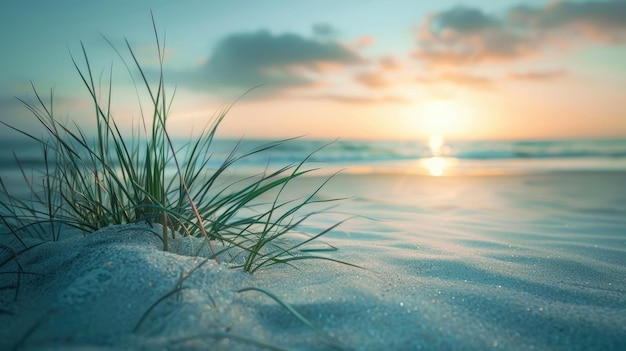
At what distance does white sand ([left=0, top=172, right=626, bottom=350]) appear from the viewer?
3.38 ft

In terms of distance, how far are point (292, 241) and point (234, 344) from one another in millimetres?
1248

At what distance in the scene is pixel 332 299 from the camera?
122 centimetres

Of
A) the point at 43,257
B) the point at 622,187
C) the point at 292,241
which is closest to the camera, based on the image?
the point at 43,257

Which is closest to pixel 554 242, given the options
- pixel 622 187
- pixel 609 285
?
pixel 609 285

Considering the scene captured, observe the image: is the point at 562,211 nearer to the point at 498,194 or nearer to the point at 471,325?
the point at 498,194

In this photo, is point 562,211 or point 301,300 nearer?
point 301,300

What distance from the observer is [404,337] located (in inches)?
42.2

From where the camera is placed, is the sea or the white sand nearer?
the white sand

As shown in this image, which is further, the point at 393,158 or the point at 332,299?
the point at 393,158

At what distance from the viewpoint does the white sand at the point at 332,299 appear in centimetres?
103

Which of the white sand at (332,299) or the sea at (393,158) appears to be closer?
the white sand at (332,299)

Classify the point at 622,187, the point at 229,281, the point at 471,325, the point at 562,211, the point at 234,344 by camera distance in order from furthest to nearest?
1. the point at 622,187
2. the point at 562,211
3. the point at 229,281
4. the point at 471,325
5. the point at 234,344

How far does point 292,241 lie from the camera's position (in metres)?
2.22

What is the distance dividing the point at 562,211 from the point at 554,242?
151 centimetres
